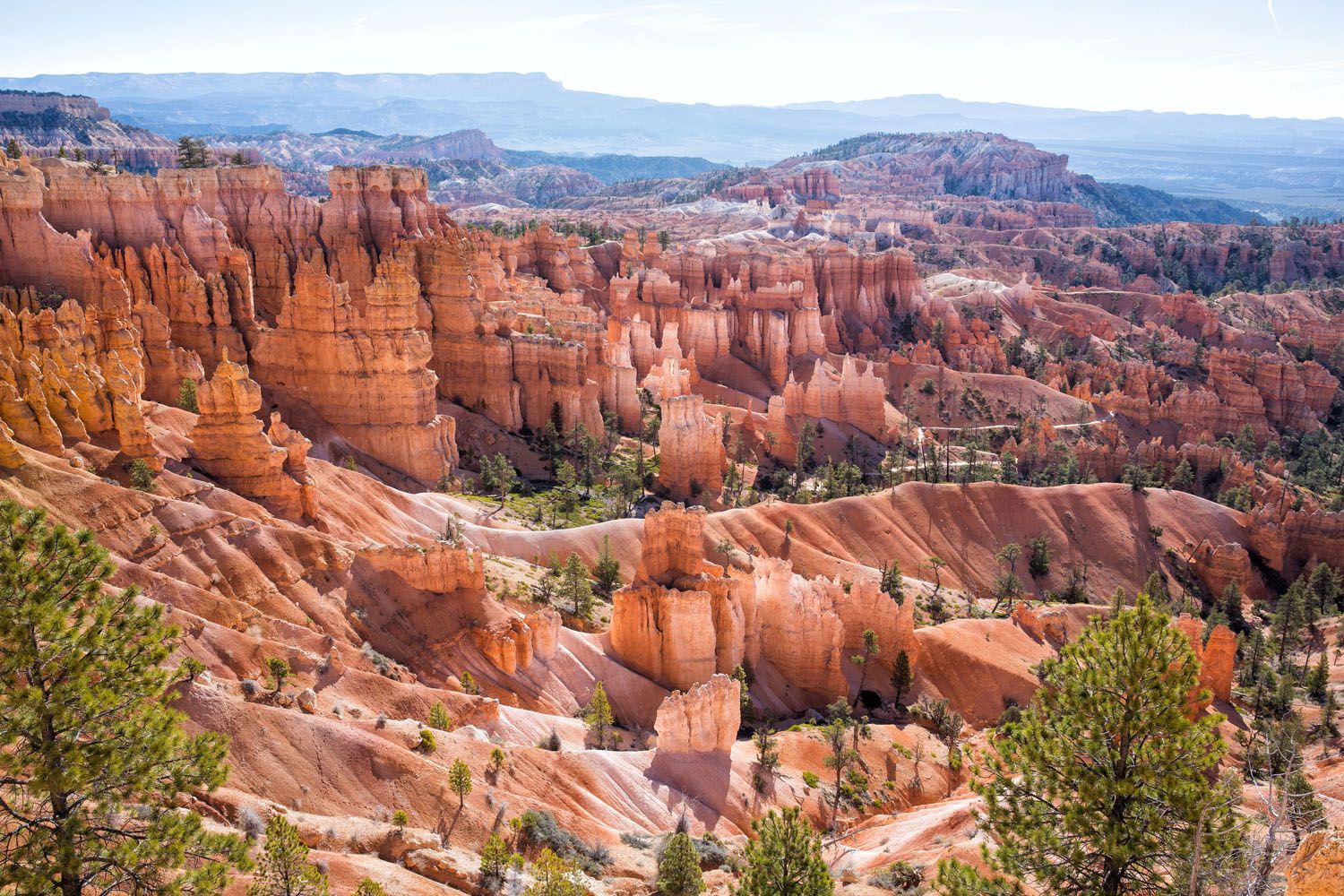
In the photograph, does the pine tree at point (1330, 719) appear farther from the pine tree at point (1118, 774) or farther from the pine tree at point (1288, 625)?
the pine tree at point (1118, 774)

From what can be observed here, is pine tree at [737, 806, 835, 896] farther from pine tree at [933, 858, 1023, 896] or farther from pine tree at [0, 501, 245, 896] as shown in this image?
pine tree at [0, 501, 245, 896]

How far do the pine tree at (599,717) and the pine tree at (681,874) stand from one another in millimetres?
11050

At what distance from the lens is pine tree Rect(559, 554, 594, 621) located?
4475cm

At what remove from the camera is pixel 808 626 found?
46250 mm

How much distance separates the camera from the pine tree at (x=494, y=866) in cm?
2156

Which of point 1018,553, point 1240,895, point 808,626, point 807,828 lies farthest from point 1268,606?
point 1240,895

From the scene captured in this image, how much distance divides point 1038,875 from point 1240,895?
373cm

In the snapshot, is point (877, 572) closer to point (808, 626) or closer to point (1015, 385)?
point (808, 626)

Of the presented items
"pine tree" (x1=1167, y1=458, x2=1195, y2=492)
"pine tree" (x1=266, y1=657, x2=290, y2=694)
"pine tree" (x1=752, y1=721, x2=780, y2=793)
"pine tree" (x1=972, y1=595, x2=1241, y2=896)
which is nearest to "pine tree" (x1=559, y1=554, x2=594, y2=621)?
"pine tree" (x1=752, y1=721, x2=780, y2=793)

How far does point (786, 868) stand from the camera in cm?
2141

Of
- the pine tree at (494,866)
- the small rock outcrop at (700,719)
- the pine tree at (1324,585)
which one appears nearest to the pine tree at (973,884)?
the pine tree at (494,866)

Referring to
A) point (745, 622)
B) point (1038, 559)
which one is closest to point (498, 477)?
point (745, 622)

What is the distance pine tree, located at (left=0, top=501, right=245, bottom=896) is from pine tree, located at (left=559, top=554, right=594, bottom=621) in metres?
29.6

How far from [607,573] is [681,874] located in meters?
27.4
